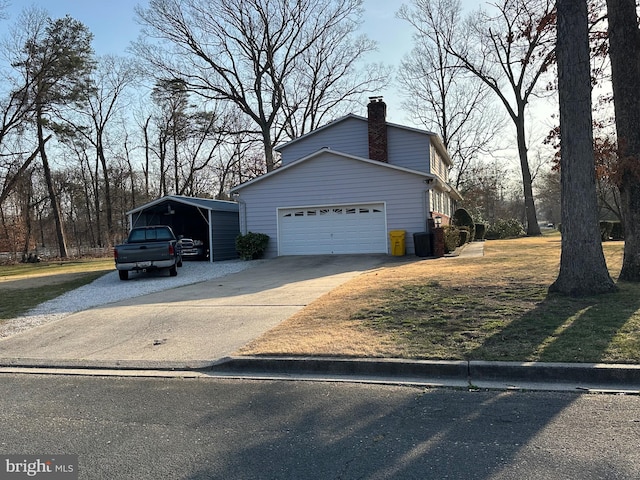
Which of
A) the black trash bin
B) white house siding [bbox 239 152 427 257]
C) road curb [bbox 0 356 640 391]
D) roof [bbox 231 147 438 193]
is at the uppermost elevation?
roof [bbox 231 147 438 193]

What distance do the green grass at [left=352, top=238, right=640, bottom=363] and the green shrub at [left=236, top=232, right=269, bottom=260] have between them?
36.6 feet

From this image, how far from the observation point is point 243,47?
34.3 meters

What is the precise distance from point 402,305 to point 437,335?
6.13 feet

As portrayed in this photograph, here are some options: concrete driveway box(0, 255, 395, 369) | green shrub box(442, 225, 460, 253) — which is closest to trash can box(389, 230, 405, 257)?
green shrub box(442, 225, 460, 253)

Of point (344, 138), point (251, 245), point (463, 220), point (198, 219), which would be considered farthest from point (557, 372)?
point (463, 220)

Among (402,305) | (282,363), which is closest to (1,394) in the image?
(282,363)

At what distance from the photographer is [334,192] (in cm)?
1962

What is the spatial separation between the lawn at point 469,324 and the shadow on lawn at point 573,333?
1 cm

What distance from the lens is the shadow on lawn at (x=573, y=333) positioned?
17.4ft

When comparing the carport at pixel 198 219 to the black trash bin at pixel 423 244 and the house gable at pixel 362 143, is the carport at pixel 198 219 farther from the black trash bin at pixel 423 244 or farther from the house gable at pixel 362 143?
the black trash bin at pixel 423 244

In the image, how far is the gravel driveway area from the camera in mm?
9758

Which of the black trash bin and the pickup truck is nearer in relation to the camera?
the pickup truck

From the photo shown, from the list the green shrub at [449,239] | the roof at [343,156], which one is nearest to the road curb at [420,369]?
the green shrub at [449,239]

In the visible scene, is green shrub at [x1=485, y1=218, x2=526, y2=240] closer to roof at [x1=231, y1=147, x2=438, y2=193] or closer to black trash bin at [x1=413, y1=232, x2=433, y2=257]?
roof at [x1=231, y1=147, x2=438, y2=193]
